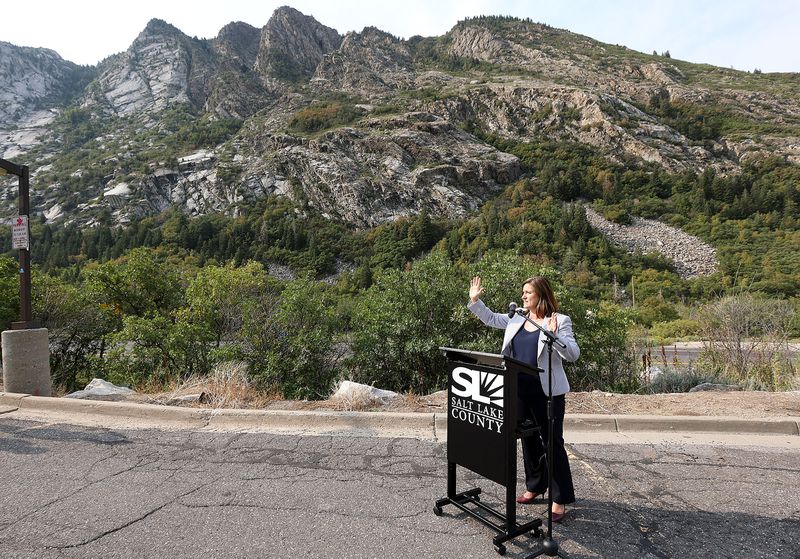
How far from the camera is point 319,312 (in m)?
9.50

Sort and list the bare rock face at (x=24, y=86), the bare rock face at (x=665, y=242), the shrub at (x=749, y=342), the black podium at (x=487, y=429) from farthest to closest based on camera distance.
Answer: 1. the bare rock face at (x=24, y=86)
2. the bare rock face at (x=665, y=242)
3. the shrub at (x=749, y=342)
4. the black podium at (x=487, y=429)

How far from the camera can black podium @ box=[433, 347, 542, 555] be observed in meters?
2.99

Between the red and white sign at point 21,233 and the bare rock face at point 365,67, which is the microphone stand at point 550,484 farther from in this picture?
the bare rock face at point 365,67

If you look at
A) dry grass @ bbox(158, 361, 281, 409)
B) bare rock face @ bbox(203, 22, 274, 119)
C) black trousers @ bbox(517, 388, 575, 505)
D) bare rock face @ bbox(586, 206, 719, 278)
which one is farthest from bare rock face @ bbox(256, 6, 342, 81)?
black trousers @ bbox(517, 388, 575, 505)

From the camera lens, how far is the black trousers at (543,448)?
3.33m

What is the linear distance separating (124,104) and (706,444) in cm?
22292

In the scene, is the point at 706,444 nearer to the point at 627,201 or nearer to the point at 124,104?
the point at 627,201

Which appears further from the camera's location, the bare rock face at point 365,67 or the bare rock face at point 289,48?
the bare rock face at point 289,48

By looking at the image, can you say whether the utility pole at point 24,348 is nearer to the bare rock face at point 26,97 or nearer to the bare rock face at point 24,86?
the bare rock face at point 26,97

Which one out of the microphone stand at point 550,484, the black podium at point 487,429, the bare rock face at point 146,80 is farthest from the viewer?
the bare rock face at point 146,80

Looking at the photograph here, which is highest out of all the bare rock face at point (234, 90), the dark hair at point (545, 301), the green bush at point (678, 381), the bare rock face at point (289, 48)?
the bare rock face at point (289, 48)

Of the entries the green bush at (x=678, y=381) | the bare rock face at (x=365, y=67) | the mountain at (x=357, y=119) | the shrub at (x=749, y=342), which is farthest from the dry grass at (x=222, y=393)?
the bare rock face at (x=365, y=67)

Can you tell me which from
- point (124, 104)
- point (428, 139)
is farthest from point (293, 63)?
point (428, 139)

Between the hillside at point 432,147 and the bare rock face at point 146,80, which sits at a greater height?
the bare rock face at point 146,80
